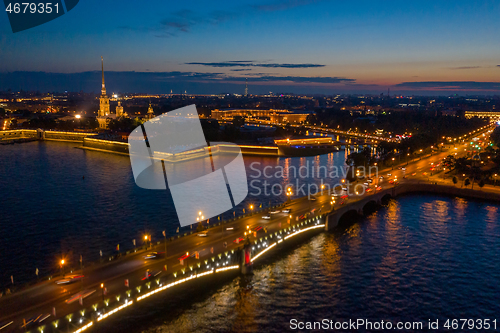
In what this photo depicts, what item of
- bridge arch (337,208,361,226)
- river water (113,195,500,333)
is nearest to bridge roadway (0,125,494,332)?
bridge arch (337,208,361,226)

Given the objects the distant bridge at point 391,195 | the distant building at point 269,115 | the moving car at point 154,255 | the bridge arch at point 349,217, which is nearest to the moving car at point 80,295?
the moving car at point 154,255

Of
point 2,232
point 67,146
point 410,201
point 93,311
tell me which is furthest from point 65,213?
point 67,146

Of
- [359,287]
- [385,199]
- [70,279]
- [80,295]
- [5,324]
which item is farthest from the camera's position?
[385,199]

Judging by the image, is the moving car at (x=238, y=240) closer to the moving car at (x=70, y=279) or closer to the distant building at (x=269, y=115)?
the moving car at (x=70, y=279)

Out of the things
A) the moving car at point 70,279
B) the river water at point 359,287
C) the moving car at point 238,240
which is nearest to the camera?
the moving car at point 70,279

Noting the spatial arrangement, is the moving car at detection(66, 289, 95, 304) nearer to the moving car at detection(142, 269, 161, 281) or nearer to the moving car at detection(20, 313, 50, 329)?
the moving car at detection(20, 313, 50, 329)

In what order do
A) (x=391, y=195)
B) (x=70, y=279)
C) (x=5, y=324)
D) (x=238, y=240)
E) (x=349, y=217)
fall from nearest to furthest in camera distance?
(x=5, y=324), (x=70, y=279), (x=238, y=240), (x=349, y=217), (x=391, y=195)

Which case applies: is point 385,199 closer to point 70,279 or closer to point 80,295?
point 70,279

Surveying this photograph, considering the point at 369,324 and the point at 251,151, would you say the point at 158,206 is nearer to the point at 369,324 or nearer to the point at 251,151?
the point at 369,324

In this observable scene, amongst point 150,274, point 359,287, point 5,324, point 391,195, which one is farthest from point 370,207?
point 5,324
